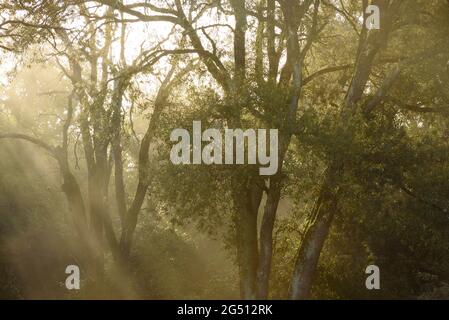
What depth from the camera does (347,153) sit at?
41.1 feet

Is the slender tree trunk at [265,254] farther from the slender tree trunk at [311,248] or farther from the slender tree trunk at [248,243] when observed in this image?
the slender tree trunk at [311,248]

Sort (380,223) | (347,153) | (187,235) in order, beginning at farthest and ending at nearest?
1. (187,235)
2. (380,223)
3. (347,153)

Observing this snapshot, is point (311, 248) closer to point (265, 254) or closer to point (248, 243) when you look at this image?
point (265, 254)

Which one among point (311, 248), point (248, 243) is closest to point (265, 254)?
point (248, 243)

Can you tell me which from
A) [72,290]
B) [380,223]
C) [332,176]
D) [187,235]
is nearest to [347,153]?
[332,176]

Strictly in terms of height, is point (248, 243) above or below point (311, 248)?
above

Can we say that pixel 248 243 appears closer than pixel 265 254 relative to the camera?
No

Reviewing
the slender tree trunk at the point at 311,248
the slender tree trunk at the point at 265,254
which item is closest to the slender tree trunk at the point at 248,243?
the slender tree trunk at the point at 265,254

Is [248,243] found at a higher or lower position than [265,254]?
higher

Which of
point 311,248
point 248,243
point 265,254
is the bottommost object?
point 265,254

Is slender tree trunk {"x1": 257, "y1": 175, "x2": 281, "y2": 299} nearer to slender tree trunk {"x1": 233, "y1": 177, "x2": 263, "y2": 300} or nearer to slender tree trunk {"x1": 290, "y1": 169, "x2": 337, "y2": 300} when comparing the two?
slender tree trunk {"x1": 233, "y1": 177, "x2": 263, "y2": 300}

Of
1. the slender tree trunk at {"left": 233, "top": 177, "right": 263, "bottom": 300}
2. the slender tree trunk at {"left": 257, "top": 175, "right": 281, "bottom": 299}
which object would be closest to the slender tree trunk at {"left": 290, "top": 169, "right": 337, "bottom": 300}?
the slender tree trunk at {"left": 257, "top": 175, "right": 281, "bottom": 299}
